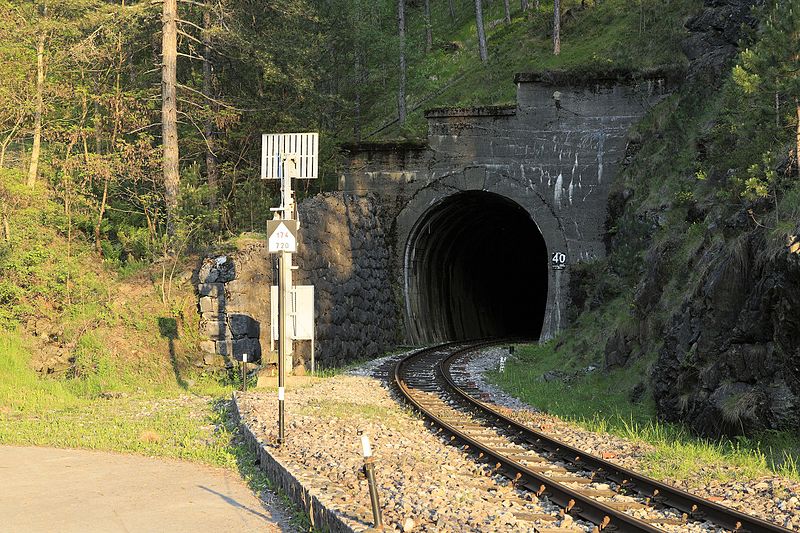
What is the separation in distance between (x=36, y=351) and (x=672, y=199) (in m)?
14.1

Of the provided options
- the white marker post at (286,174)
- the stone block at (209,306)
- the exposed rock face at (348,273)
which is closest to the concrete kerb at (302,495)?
the white marker post at (286,174)

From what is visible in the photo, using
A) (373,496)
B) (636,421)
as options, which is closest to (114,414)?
(636,421)

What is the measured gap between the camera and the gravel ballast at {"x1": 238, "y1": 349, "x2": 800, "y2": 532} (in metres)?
6.95

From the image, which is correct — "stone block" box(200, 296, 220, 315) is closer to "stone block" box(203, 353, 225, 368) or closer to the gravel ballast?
"stone block" box(203, 353, 225, 368)

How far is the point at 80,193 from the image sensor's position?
22.9m

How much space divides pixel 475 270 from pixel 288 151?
25.0 metres

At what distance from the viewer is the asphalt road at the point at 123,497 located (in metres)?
7.50

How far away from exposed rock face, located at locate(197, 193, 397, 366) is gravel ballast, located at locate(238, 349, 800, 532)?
4.18 metres

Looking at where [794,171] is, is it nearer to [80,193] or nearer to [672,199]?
[672,199]

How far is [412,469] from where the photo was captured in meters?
8.91

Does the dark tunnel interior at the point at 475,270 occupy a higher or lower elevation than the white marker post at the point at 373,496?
higher

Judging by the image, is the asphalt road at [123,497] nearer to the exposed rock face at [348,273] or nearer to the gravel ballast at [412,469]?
the gravel ballast at [412,469]

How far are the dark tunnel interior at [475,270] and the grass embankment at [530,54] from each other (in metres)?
3.77

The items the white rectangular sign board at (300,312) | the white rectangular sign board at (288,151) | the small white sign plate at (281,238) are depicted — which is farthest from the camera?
the white rectangular sign board at (288,151)
